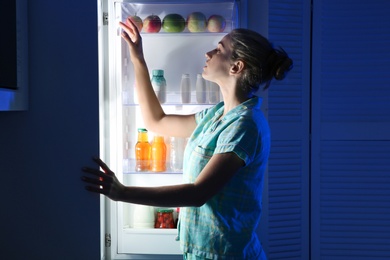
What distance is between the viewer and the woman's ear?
5.64ft

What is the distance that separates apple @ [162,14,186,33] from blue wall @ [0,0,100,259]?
36 centimetres

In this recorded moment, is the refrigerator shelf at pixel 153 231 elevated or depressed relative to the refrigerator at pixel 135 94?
depressed

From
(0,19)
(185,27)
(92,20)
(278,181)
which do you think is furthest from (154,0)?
(278,181)

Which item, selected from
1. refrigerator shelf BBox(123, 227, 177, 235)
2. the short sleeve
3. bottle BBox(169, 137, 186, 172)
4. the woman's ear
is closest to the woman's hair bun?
the woman's ear

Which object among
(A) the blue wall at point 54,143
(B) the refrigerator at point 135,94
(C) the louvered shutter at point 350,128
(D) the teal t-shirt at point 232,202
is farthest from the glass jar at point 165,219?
(C) the louvered shutter at point 350,128

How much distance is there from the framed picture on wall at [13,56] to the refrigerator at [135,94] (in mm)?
318

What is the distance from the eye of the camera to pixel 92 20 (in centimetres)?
199

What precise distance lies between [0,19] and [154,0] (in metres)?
0.71

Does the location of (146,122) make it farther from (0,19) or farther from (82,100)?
(0,19)

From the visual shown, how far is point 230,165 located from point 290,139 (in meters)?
0.99

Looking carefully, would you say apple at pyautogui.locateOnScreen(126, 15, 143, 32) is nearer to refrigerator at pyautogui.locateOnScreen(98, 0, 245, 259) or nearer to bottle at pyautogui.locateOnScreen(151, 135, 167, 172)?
refrigerator at pyautogui.locateOnScreen(98, 0, 245, 259)

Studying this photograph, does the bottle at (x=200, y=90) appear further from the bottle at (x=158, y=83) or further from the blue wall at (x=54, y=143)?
the blue wall at (x=54, y=143)

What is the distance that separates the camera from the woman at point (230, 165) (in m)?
1.49

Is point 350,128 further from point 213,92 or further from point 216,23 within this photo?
point 216,23
